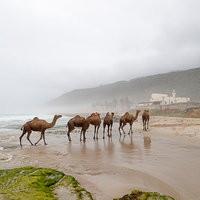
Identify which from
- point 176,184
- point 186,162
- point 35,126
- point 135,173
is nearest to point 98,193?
point 135,173

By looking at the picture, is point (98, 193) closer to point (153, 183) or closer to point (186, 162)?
point (153, 183)

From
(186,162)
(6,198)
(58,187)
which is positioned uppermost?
(6,198)

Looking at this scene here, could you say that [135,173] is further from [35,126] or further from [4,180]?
[35,126]

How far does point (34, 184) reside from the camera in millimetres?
2803

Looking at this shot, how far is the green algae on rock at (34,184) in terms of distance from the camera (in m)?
2.43

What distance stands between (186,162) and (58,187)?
428 centimetres

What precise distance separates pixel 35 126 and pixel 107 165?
248 inches

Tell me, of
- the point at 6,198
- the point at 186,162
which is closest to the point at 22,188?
the point at 6,198

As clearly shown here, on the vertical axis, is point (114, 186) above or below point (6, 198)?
below

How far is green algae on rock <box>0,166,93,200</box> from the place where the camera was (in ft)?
7.96

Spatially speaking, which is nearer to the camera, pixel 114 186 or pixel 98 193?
pixel 98 193

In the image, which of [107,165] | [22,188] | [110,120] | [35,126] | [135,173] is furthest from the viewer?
[110,120]

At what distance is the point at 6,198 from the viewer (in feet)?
7.45

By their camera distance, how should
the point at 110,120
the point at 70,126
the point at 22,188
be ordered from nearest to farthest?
the point at 22,188, the point at 70,126, the point at 110,120
